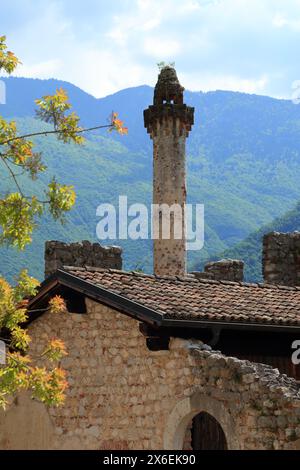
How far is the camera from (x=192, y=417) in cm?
1189

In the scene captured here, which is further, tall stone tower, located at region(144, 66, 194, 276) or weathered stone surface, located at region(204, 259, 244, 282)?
tall stone tower, located at region(144, 66, 194, 276)

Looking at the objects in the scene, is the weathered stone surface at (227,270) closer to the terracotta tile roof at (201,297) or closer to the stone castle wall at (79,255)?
the stone castle wall at (79,255)

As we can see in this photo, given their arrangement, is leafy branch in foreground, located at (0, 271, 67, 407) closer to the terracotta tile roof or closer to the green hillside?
the terracotta tile roof

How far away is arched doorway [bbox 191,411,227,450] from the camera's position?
12.8 m

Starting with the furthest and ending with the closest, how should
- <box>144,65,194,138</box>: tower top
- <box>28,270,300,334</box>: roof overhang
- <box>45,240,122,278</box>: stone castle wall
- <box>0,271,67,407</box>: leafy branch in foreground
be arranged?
<box>144,65,194,138</box>: tower top < <box>45,240,122,278</box>: stone castle wall < <box>28,270,300,334</box>: roof overhang < <box>0,271,67,407</box>: leafy branch in foreground

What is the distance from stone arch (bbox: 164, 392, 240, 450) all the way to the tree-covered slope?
193ft

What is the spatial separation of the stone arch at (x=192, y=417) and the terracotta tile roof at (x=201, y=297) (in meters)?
1.24

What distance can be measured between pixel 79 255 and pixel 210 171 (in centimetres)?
12462

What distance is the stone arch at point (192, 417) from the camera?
11.0 meters

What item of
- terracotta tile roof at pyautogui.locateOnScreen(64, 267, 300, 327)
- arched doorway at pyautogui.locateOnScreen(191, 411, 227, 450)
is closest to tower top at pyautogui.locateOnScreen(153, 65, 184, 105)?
terracotta tile roof at pyautogui.locateOnScreen(64, 267, 300, 327)

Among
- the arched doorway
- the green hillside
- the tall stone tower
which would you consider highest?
the green hillside

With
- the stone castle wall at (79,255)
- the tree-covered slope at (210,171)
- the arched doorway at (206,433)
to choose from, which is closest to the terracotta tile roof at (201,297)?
the arched doorway at (206,433)

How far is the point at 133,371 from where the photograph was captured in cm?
1257
